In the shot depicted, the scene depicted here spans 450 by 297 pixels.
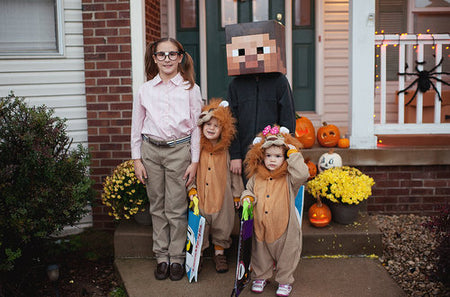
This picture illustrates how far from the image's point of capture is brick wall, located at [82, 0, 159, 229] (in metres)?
4.38

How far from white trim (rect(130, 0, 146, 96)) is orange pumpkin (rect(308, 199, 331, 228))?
2.13 m

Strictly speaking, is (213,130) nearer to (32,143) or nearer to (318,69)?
(32,143)

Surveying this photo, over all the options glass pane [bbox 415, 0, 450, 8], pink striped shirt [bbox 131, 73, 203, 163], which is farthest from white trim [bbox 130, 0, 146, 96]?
glass pane [bbox 415, 0, 450, 8]

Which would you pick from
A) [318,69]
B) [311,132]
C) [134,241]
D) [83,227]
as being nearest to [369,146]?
[311,132]

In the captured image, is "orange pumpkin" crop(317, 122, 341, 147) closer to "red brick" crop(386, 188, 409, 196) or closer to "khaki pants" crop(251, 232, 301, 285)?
"red brick" crop(386, 188, 409, 196)

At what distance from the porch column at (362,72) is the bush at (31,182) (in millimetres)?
2893

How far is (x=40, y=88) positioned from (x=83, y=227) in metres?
1.54

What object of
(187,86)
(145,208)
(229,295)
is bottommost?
(229,295)

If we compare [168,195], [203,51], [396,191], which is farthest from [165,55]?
[203,51]

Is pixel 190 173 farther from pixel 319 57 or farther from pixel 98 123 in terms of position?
pixel 319 57

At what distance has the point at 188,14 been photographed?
20.8 feet

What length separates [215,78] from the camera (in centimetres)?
643

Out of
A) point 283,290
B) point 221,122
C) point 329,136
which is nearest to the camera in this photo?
point 283,290

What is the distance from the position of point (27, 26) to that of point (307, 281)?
376 cm
